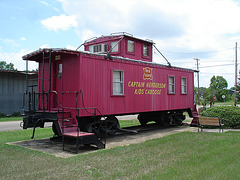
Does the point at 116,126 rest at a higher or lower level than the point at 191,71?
lower

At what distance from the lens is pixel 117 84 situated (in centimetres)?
1095

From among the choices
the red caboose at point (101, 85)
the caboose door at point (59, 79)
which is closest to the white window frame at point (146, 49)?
the red caboose at point (101, 85)

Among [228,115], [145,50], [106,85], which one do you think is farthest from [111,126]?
[228,115]

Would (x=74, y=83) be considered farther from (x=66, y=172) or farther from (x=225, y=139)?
(x=225, y=139)

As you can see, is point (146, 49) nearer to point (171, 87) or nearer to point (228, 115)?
point (171, 87)

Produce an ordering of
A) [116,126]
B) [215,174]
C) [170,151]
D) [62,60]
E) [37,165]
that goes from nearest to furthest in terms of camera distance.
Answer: [215,174], [37,165], [170,151], [62,60], [116,126]

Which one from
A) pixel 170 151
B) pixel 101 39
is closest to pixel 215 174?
pixel 170 151

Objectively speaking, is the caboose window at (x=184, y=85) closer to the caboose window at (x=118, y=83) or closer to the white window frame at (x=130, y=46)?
the white window frame at (x=130, y=46)

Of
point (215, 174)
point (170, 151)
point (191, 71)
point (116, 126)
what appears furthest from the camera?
point (191, 71)

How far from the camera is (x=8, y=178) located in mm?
5207

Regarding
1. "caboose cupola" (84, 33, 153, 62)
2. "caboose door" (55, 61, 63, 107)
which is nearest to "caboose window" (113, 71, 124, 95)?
"caboose cupola" (84, 33, 153, 62)

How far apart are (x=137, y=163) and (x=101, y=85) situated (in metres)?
4.59

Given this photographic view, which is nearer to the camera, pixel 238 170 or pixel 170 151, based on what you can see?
pixel 238 170

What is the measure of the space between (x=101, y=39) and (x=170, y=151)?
23.8ft
